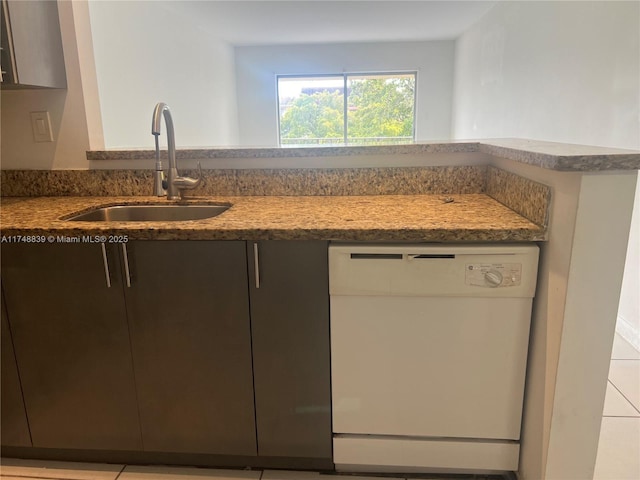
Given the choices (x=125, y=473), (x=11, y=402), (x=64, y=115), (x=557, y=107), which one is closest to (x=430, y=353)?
(x=125, y=473)

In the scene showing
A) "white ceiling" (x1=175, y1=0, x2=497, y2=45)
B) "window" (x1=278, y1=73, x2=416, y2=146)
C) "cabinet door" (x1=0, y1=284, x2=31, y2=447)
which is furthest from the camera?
"window" (x1=278, y1=73, x2=416, y2=146)

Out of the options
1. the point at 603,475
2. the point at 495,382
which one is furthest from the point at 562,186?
the point at 603,475

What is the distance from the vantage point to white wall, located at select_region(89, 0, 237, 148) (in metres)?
3.24

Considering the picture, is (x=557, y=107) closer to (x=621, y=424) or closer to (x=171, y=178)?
(x=621, y=424)

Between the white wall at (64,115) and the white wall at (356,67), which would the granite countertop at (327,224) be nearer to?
the white wall at (64,115)

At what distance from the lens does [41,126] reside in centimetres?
178

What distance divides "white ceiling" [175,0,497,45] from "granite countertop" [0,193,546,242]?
354 centimetres

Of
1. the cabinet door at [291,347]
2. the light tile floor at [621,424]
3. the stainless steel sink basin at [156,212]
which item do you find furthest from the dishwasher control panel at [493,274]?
the stainless steel sink basin at [156,212]

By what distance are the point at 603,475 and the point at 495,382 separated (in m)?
0.59

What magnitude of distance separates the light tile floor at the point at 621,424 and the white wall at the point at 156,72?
2786mm

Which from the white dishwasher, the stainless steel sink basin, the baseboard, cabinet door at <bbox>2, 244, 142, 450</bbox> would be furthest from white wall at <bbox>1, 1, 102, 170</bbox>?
the baseboard

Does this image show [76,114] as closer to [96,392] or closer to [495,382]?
[96,392]

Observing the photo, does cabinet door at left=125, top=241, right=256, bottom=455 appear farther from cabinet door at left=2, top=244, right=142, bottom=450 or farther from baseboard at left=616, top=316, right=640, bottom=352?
baseboard at left=616, top=316, right=640, bottom=352

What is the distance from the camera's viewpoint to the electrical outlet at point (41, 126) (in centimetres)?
177
